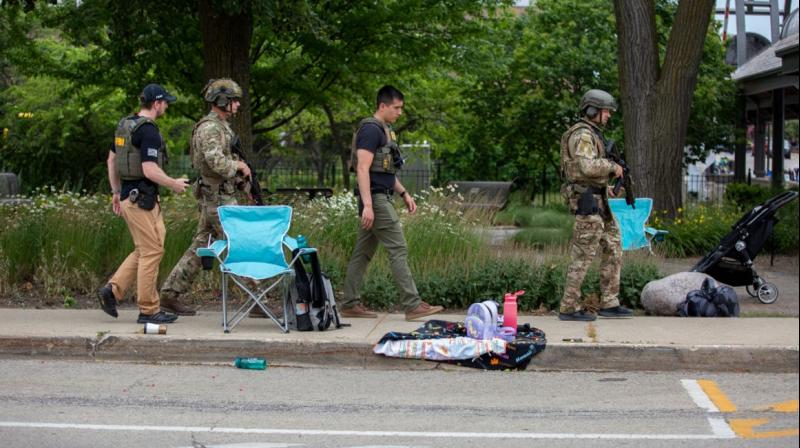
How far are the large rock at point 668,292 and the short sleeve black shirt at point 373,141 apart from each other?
2742mm

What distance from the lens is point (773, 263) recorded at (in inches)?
487

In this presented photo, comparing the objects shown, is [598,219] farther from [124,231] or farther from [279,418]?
[124,231]

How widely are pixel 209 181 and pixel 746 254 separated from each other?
516cm

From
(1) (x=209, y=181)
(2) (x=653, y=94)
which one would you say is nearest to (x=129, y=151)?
(1) (x=209, y=181)

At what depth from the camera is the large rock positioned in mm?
9440

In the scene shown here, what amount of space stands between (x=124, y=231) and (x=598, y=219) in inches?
196

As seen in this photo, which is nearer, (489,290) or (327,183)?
(489,290)

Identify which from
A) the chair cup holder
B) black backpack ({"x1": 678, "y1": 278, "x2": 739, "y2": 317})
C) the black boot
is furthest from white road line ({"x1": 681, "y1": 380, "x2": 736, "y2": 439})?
the black boot

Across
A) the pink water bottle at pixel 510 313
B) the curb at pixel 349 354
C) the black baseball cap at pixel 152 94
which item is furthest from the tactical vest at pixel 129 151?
the pink water bottle at pixel 510 313

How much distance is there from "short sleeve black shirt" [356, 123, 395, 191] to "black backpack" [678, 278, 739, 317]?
9.77ft

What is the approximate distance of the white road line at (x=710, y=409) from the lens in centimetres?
607

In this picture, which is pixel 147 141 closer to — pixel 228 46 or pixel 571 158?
pixel 571 158

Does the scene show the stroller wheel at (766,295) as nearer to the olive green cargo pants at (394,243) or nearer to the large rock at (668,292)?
the large rock at (668,292)

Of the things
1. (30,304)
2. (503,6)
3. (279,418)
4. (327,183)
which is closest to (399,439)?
(279,418)
